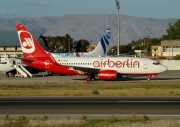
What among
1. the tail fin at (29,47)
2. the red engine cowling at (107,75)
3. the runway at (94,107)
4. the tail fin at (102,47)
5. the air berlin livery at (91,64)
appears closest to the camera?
the runway at (94,107)

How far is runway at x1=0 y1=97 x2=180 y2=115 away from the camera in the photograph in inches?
934

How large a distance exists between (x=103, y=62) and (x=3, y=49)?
98149mm

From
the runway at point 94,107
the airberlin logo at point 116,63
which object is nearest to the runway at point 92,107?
the runway at point 94,107

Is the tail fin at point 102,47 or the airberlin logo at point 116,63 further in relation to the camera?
the tail fin at point 102,47

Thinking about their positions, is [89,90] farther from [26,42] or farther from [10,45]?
[10,45]

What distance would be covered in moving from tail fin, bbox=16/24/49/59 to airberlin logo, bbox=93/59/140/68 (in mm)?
6459

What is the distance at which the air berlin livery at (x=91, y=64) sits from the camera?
56625 mm

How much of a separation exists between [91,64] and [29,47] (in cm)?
827

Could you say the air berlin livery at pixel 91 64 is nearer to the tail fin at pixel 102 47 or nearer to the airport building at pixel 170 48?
the tail fin at pixel 102 47

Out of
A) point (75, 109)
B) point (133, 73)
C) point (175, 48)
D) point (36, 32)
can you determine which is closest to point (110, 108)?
point (75, 109)

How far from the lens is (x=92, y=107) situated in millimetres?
25625

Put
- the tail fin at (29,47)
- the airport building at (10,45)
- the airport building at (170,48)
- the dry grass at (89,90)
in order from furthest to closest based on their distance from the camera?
the airport building at (10,45)
the airport building at (170,48)
the tail fin at (29,47)
the dry grass at (89,90)

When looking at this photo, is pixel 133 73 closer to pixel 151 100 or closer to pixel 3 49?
pixel 151 100

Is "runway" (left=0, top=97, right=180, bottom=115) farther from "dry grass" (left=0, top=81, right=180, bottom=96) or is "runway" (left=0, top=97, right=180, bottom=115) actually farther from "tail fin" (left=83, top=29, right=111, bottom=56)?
"tail fin" (left=83, top=29, right=111, bottom=56)
